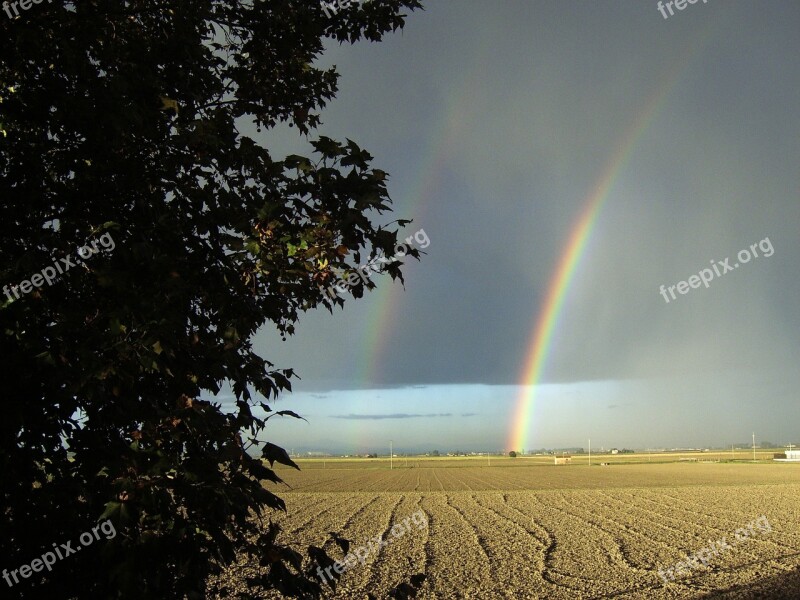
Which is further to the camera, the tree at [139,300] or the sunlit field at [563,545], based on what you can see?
the sunlit field at [563,545]

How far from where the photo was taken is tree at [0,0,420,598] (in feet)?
7.62

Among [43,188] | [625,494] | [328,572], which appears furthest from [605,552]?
[625,494]

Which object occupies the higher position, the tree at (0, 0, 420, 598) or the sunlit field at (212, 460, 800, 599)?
the tree at (0, 0, 420, 598)

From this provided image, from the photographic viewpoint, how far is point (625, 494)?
151 feet

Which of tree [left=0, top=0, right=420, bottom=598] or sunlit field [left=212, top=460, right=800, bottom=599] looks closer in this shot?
tree [left=0, top=0, right=420, bottom=598]

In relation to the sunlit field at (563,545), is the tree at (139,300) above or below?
above

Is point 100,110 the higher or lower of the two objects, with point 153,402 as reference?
higher

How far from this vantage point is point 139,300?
7.54 feet

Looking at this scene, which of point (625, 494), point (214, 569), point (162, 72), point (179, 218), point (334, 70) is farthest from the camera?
point (625, 494)

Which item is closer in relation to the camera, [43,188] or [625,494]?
[43,188]

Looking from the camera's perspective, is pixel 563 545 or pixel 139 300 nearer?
pixel 139 300

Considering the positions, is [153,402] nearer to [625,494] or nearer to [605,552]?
[605,552]

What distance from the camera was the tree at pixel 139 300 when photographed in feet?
7.62

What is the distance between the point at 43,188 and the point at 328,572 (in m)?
2.24
